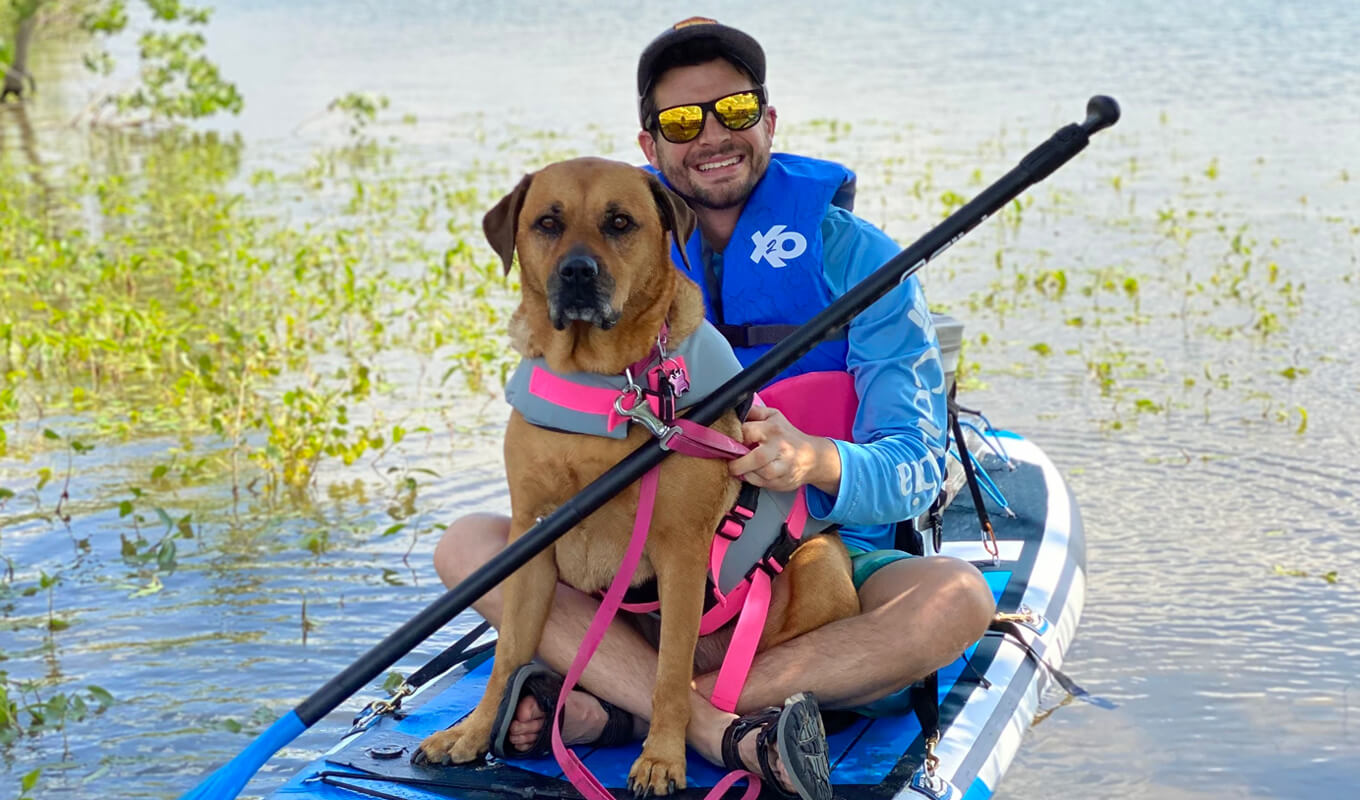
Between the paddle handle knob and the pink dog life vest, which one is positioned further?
the pink dog life vest

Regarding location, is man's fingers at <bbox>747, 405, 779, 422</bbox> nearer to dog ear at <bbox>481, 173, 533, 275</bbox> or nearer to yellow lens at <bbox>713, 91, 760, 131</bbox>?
dog ear at <bbox>481, 173, 533, 275</bbox>

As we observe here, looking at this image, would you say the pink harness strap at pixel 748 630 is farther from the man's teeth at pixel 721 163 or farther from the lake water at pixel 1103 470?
the lake water at pixel 1103 470

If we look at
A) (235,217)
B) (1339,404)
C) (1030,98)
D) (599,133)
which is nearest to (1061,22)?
(1030,98)

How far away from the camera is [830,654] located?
328 centimetres

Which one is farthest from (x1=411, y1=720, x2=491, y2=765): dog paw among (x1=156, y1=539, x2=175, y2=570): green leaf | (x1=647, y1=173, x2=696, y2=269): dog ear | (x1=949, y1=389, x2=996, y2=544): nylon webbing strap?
(x1=156, y1=539, x2=175, y2=570): green leaf

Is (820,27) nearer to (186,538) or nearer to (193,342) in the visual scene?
(193,342)

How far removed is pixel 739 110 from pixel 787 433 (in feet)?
2.97

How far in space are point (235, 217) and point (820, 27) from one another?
15.6 m

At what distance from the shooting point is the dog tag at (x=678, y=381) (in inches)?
121

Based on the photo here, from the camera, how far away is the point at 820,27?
997 inches

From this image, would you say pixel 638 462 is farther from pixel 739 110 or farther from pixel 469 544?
pixel 739 110

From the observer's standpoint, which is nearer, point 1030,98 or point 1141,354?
point 1141,354

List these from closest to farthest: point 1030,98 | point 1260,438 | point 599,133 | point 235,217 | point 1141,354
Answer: point 1260,438 < point 1141,354 < point 235,217 < point 599,133 < point 1030,98

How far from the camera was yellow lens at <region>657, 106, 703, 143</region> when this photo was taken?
3.65 m
